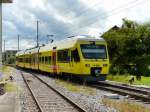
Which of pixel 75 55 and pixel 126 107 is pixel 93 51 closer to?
pixel 75 55

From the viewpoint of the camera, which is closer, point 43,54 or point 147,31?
point 43,54

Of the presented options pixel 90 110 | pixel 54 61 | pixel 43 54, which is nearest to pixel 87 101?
pixel 90 110

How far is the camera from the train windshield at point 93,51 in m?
29.9

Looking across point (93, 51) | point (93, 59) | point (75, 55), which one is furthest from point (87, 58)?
point (75, 55)

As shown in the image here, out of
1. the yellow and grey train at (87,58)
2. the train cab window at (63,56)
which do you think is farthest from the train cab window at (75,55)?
the train cab window at (63,56)

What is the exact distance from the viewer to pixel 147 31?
52.3 m

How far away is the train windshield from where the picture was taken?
29.9 metres

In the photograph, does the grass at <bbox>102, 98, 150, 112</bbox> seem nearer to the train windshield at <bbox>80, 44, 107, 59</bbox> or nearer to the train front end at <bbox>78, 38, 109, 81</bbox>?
the train front end at <bbox>78, 38, 109, 81</bbox>

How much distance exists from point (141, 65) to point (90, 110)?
34.4 meters

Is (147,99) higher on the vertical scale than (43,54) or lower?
lower

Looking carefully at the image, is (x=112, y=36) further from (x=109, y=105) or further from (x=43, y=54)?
(x=109, y=105)

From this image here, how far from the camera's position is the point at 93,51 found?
99.2 feet

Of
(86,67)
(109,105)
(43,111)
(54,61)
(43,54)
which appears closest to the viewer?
(43,111)

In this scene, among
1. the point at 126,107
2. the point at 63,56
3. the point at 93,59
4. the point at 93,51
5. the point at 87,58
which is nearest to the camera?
the point at 126,107
